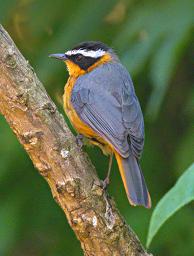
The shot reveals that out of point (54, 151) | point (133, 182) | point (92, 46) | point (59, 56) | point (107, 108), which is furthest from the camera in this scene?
point (92, 46)

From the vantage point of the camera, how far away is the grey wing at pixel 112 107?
4.14 metres

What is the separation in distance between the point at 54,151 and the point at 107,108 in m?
1.02

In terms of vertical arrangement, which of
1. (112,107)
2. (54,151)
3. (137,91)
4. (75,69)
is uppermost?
(54,151)

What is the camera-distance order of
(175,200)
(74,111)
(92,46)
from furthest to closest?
1. (92,46)
2. (74,111)
3. (175,200)

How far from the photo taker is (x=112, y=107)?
4.43 m

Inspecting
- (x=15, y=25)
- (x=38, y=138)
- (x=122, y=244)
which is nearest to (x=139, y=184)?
(x=122, y=244)

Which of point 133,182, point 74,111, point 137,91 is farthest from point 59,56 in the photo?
point 133,182

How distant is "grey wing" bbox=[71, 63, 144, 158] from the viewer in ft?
13.6

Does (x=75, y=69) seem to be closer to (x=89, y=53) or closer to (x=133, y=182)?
(x=89, y=53)

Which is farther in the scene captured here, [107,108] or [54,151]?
A: [107,108]

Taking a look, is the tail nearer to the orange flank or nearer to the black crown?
the orange flank

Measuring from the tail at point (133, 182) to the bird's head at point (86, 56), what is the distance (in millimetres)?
1142

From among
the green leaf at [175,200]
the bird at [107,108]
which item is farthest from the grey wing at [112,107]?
the green leaf at [175,200]

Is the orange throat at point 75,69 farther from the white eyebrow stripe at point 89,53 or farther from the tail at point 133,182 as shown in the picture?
the tail at point 133,182
